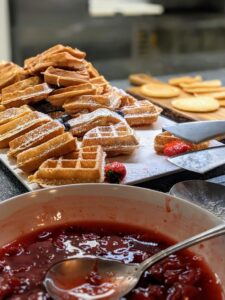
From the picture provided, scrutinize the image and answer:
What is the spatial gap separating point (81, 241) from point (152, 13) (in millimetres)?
4120

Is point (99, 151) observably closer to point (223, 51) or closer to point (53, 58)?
point (53, 58)

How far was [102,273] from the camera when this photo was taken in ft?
2.81

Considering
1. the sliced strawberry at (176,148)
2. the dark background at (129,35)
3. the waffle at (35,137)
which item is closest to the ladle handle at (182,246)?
the sliced strawberry at (176,148)

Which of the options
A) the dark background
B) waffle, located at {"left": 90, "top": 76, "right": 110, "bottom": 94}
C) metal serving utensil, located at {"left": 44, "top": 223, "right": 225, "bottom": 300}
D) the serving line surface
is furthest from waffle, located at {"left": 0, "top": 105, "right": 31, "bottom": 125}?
the dark background

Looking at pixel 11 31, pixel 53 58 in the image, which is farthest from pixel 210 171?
pixel 11 31

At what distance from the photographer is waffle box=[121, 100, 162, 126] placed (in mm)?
1853

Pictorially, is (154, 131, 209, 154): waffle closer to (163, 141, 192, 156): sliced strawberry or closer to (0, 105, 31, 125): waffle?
(163, 141, 192, 156): sliced strawberry

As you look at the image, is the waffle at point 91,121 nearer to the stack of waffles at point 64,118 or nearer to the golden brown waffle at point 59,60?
the stack of waffles at point 64,118

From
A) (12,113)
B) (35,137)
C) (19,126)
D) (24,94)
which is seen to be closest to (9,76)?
(24,94)

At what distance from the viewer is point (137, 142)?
1.61 meters

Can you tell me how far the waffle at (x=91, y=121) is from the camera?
1725mm

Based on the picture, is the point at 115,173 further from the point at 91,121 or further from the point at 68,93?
the point at 68,93

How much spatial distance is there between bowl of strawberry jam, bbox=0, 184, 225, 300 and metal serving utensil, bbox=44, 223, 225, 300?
1 cm

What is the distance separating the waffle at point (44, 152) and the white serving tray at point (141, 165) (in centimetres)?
4
